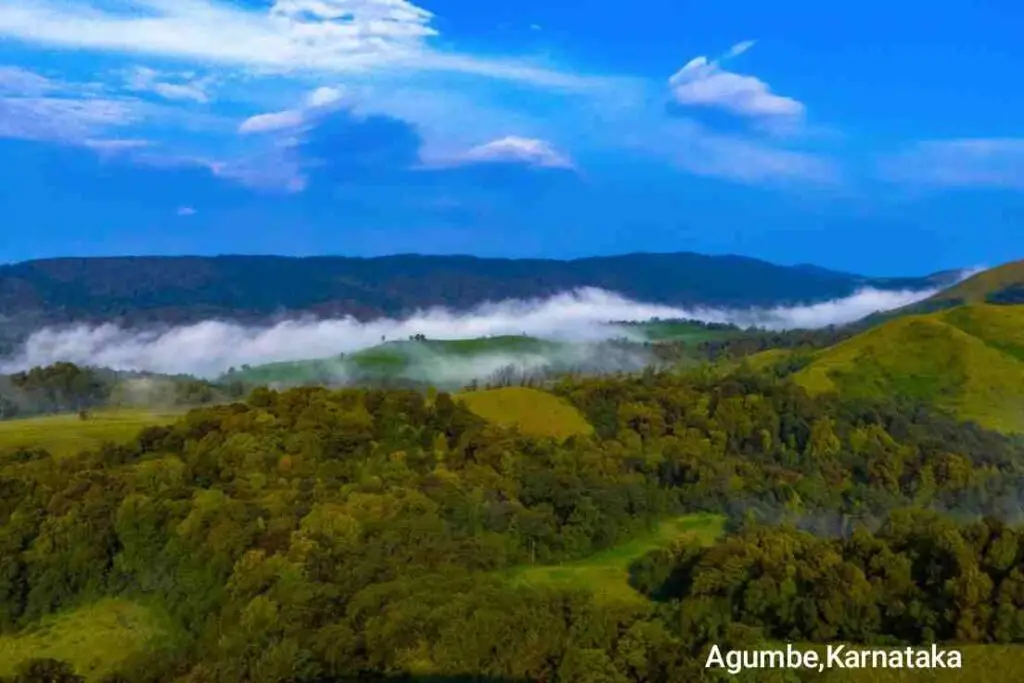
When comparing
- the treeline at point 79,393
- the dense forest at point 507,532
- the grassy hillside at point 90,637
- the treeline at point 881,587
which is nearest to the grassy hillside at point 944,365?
the dense forest at point 507,532

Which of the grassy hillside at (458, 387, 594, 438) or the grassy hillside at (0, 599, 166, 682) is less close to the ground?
the grassy hillside at (458, 387, 594, 438)

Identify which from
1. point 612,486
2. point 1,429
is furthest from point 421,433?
point 1,429

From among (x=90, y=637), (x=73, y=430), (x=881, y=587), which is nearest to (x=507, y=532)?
(x=90, y=637)

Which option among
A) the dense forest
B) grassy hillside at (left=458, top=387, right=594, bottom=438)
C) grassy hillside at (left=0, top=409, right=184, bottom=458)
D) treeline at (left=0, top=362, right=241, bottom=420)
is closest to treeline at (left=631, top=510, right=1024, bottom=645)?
the dense forest

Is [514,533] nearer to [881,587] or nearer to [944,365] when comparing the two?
[881,587]

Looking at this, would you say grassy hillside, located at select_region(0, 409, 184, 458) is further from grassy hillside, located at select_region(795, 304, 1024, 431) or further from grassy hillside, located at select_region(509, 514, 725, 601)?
grassy hillside, located at select_region(795, 304, 1024, 431)

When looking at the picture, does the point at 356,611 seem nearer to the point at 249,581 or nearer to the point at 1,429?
the point at 249,581
